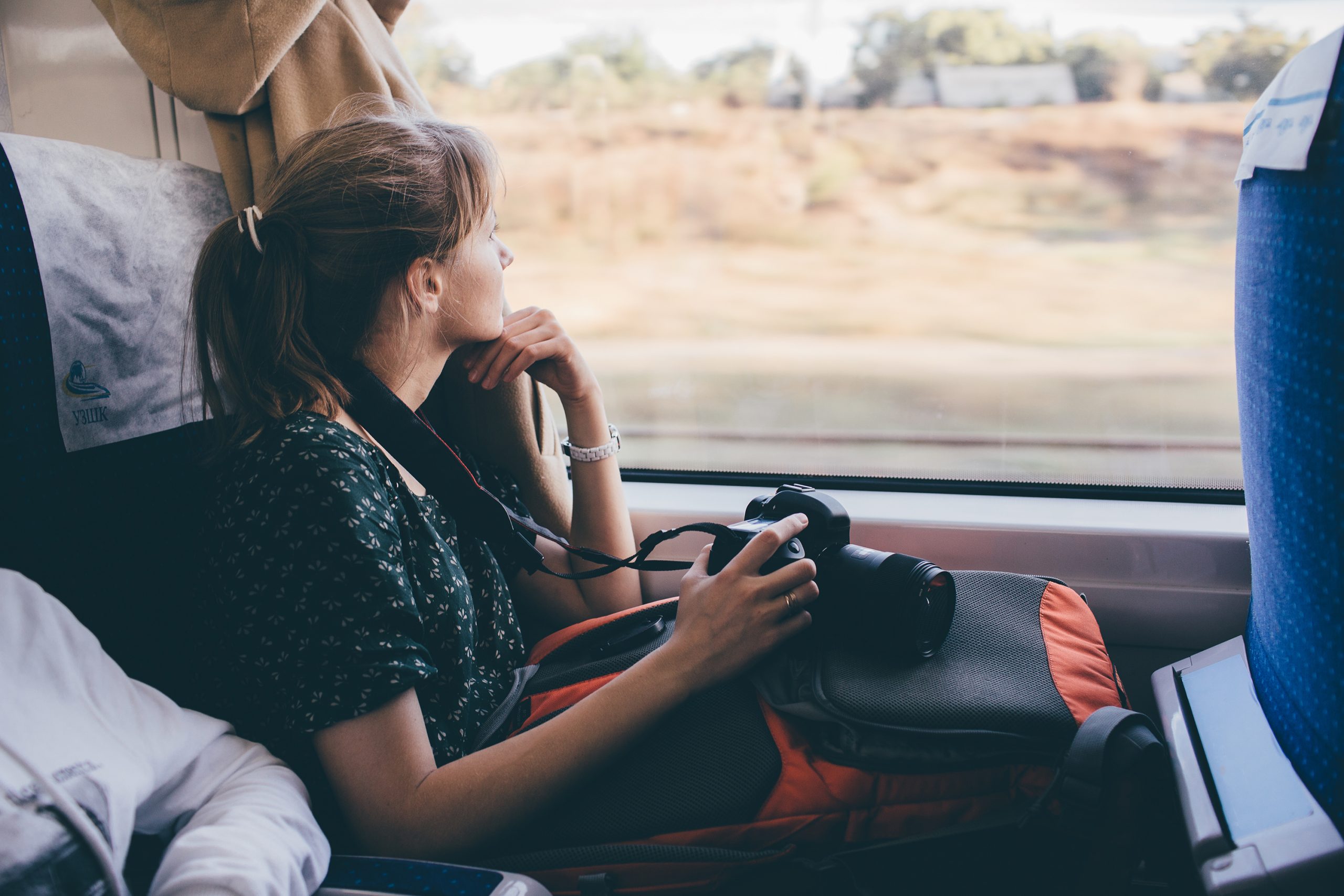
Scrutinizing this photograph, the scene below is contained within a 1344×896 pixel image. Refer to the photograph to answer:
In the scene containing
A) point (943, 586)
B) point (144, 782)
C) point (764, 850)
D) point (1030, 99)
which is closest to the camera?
point (144, 782)

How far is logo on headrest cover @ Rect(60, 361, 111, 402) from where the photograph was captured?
1.03 m

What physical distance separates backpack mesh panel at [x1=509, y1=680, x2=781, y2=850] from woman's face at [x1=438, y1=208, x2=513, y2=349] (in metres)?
0.68

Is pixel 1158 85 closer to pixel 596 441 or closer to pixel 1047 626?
pixel 1047 626

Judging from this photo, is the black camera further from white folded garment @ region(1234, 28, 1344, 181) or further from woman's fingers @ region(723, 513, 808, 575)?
white folded garment @ region(1234, 28, 1344, 181)

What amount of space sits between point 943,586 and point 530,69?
147 centimetres

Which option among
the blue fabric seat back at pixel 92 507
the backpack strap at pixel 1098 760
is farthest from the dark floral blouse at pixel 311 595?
the backpack strap at pixel 1098 760

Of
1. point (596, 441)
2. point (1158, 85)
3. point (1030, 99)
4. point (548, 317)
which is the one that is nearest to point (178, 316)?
point (548, 317)

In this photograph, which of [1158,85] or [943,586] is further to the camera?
[1158,85]

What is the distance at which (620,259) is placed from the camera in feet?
6.45

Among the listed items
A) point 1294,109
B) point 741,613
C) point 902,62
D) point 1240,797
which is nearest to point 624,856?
point 741,613

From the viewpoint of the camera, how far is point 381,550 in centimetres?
102

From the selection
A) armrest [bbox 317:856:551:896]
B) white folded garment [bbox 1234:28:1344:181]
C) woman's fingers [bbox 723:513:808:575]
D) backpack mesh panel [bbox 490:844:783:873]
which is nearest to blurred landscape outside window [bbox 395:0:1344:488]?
white folded garment [bbox 1234:28:1344:181]

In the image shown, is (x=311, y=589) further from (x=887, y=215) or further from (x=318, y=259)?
(x=887, y=215)

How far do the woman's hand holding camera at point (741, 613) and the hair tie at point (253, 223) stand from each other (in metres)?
0.77
